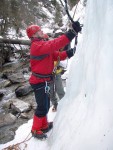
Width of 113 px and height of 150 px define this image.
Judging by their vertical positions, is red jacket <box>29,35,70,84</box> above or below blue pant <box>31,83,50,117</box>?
above

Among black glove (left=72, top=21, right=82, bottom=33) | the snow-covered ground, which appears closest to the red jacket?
black glove (left=72, top=21, right=82, bottom=33)

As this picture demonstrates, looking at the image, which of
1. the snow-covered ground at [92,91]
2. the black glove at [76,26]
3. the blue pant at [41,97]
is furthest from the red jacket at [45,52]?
the snow-covered ground at [92,91]

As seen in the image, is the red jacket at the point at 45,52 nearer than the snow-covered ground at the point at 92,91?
No

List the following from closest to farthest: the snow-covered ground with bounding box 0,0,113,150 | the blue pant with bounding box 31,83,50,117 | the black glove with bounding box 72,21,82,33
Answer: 1. the snow-covered ground with bounding box 0,0,113,150
2. the black glove with bounding box 72,21,82,33
3. the blue pant with bounding box 31,83,50,117

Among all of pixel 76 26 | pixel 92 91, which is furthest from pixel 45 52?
pixel 92 91

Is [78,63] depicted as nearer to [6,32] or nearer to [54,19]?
[6,32]

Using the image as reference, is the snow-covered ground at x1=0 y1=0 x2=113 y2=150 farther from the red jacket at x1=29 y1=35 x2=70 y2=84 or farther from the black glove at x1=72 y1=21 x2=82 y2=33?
the red jacket at x1=29 y1=35 x2=70 y2=84

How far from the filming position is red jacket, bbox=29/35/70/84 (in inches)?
169

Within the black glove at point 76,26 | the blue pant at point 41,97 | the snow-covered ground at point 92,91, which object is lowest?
the blue pant at point 41,97

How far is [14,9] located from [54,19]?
5.71 metres

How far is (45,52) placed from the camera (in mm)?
4434

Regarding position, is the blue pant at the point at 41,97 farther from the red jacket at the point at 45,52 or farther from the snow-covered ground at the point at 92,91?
the snow-covered ground at the point at 92,91

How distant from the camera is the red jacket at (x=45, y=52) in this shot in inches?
169

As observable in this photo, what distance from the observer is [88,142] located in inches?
118
